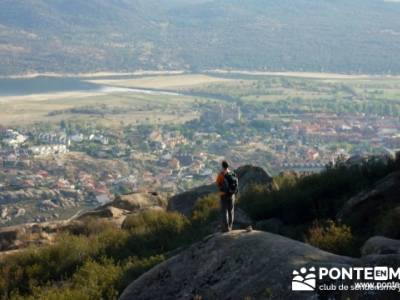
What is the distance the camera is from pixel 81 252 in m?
12.3

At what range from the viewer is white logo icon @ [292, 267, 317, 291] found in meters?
6.92

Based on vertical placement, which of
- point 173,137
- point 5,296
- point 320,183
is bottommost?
point 173,137

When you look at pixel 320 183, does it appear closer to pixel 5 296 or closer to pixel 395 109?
pixel 5 296

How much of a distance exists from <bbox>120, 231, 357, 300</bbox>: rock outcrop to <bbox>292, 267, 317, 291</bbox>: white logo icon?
61mm

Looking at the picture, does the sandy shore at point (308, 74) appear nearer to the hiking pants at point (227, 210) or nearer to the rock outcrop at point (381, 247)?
the hiking pants at point (227, 210)

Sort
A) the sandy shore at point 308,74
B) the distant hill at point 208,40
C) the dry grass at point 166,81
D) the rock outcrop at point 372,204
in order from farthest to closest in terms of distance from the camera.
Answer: the distant hill at point 208,40, the sandy shore at point 308,74, the dry grass at point 166,81, the rock outcrop at point 372,204

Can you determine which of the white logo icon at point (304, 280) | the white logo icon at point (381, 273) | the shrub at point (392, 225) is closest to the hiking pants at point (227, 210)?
the shrub at point (392, 225)

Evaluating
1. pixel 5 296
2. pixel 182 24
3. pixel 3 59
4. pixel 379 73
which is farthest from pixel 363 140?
pixel 182 24

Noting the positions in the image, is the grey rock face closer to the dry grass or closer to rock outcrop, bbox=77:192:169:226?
rock outcrop, bbox=77:192:169:226

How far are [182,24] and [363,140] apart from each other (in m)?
148

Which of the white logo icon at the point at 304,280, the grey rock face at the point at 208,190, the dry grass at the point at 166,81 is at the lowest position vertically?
the dry grass at the point at 166,81

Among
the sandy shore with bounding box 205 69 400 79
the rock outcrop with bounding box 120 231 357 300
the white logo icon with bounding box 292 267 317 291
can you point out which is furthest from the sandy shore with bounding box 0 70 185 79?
the white logo icon with bounding box 292 267 317 291

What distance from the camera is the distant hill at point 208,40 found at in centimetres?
13812

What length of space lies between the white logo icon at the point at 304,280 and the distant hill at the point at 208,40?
11988 cm
